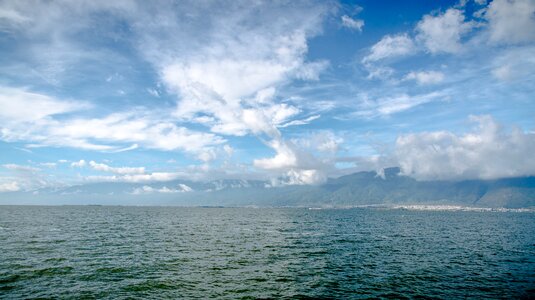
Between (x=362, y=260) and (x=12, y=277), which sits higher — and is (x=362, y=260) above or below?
below

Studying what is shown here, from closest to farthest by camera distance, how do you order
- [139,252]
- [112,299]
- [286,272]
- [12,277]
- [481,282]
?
[112,299] < [12,277] < [481,282] < [286,272] < [139,252]

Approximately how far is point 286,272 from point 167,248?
1438 inches

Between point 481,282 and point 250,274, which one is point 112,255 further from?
point 481,282

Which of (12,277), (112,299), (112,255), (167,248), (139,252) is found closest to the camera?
(112,299)

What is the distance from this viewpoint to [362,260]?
65.8 metres

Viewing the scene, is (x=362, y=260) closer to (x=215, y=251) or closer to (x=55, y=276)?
(x=215, y=251)

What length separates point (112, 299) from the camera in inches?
1476

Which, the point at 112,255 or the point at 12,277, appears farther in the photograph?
the point at 112,255

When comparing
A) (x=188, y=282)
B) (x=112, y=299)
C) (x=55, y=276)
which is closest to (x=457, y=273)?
(x=188, y=282)

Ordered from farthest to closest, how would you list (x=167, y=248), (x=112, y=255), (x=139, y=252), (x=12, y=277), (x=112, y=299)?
(x=167, y=248), (x=139, y=252), (x=112, y=255), (x=12, y=277), (x=112, y=299)

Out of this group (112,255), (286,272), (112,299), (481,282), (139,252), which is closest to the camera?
(112,299)

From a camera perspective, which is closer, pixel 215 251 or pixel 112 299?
pixel 112 299

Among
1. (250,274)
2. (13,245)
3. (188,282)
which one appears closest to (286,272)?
(250,274)

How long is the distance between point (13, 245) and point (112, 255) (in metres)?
29.9
